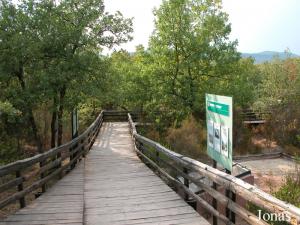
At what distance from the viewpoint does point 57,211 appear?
6.86 meters

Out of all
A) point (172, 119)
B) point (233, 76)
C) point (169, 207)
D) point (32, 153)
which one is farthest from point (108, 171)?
point (233, 76)

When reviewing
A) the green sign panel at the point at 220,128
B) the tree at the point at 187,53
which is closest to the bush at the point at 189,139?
the tree at the point at 187,53

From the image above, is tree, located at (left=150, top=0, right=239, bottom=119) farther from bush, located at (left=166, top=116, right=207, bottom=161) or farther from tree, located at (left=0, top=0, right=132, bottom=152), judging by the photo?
tree, located at (left=0, top=0, right=132, bottom=152)

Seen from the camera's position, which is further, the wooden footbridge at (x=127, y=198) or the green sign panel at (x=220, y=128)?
the green sign panel at (x=220, y=128)

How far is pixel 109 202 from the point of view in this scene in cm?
763

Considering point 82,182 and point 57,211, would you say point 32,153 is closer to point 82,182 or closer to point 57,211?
point 82,182

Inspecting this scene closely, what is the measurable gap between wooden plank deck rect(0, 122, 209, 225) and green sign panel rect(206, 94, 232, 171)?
3.63 ft

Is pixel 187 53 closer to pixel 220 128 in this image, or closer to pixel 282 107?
pixel 282 107

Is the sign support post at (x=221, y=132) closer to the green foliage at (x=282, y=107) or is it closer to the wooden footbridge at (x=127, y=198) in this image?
the wooden footbridge at (x=127, y=198)

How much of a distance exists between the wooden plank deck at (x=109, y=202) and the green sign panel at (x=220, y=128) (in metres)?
1.11

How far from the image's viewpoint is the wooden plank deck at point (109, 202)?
252 inches

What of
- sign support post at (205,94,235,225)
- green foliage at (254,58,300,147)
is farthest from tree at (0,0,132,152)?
green foliage at (254,58,300,147)

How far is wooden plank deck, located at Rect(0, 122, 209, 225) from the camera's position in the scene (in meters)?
6.40

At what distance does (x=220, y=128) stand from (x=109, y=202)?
2.86m
